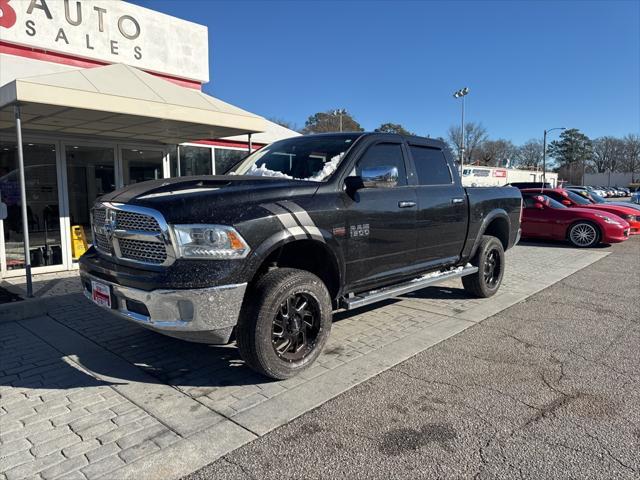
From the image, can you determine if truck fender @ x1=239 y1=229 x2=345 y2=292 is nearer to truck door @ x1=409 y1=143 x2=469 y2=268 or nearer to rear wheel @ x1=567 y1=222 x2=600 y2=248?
truck door @ x1=409 y1=143 x2=469 y2=268

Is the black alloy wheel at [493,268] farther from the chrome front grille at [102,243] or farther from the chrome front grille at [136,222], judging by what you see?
the chrome front grille at [102,243]

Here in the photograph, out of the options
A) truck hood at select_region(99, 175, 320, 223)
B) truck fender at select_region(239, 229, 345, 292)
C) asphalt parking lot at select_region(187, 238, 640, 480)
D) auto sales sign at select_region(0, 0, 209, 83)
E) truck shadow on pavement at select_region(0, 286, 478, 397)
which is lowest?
asphalt parking lot at select_region(187, 238, 640, 480)

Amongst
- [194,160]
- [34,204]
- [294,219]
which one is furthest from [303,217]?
[194,160]

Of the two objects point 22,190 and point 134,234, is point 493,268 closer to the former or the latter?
point 134,234

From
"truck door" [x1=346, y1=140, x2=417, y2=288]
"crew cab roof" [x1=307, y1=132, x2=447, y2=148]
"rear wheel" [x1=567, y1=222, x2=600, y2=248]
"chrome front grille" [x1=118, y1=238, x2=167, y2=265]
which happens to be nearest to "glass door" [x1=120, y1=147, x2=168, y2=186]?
"crew cab roof" [x1=307, y1=132, x2=447, y2=148]

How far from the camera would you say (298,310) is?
154 inches

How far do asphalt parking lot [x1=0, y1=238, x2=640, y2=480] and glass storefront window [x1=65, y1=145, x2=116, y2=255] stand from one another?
165 inches

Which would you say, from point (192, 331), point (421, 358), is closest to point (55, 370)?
point (192, 331)

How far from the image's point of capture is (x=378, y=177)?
4348 millimetres

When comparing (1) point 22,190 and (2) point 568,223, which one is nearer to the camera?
(1) point 22,190

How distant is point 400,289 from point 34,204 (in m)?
7.34

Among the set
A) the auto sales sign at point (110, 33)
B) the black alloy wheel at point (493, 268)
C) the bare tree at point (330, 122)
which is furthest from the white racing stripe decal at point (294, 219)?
the bare tree at point (330, 122)

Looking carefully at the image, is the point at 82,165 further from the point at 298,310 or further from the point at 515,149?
the point at 515,149

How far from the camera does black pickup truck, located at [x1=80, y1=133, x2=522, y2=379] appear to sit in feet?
10.9
